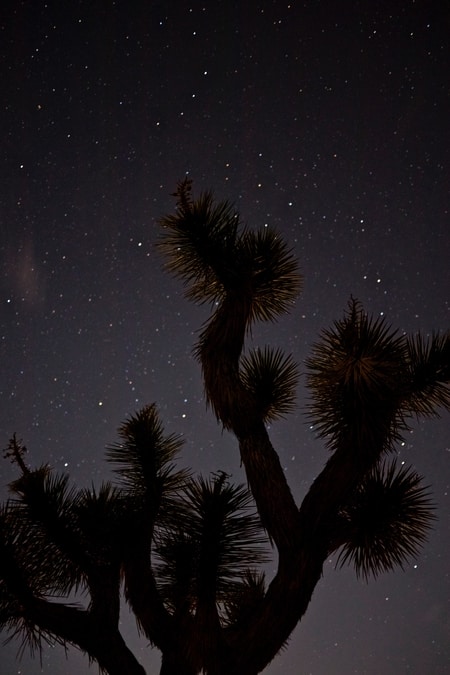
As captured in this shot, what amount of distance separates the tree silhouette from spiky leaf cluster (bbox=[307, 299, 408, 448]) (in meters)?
0.01

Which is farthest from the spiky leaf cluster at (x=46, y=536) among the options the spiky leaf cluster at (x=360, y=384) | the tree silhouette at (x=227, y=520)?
the spiky leaf cluster at (x=360, y=384)

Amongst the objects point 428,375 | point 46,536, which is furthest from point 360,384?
point 46,536

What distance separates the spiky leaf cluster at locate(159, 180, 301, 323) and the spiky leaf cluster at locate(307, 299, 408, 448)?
828 mm

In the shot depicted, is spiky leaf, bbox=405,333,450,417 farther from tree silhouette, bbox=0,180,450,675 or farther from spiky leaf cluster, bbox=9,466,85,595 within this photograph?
spiky leaf cluster, bbox=9,466,85,595

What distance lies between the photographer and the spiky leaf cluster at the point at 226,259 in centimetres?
470

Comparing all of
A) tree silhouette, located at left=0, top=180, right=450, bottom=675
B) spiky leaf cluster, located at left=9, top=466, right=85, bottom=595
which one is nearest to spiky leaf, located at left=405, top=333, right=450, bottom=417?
tree silhouette, located at left=0, top=180, right=450, bottom=675

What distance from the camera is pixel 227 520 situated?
3.71 meters

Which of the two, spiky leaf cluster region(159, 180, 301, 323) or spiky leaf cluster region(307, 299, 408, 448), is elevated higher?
spiky leaf cluster region(159, 180, 301, 323)

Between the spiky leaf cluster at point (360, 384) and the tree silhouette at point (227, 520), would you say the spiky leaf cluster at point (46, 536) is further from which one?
the spiky leaf cluster at point (360, 384)

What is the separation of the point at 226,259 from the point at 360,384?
1.48 m

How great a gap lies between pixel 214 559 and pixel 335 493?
83cm

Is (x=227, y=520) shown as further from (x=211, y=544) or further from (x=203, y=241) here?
(x=203, y=241)

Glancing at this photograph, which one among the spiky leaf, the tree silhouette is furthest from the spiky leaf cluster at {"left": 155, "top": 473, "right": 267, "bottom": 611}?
the spiky leaf

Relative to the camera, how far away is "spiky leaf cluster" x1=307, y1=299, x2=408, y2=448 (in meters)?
3.88
